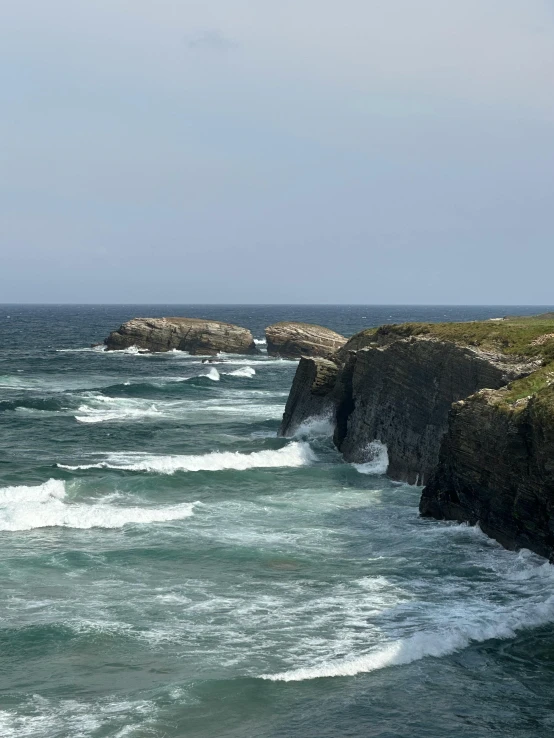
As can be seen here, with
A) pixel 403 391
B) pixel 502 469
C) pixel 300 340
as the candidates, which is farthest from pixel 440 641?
pixel 300 340

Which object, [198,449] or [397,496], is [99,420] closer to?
[198,449]

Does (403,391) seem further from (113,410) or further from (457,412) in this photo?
(113,410)

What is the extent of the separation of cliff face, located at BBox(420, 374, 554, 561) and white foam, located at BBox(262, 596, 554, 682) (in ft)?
12.0

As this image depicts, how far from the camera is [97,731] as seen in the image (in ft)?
57.2

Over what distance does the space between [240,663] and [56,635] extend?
4.85 metres

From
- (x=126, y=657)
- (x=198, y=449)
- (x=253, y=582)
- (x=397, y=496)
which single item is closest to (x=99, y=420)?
(x=198, y=449)

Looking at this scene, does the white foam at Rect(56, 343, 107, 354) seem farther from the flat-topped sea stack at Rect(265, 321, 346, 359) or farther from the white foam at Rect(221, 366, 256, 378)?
the white foam at Rect(221, 366, 256, 378)

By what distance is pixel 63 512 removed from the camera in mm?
33406

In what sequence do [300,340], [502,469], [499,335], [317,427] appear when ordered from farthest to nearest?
[300,340], [317,427], [499,335], [502,469]

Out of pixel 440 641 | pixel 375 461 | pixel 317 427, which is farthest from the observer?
pixel 317 427

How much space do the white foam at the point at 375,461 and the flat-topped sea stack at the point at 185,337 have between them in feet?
228

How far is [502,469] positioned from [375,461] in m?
13.8

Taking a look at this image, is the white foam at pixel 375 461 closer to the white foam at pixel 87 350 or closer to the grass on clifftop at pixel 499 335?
the grass on clifftop at pixel 499 335

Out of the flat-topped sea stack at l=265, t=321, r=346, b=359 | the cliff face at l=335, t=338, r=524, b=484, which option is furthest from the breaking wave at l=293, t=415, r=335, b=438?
the flat-topped sea stack at l=265, t=321, r=346, b=359
